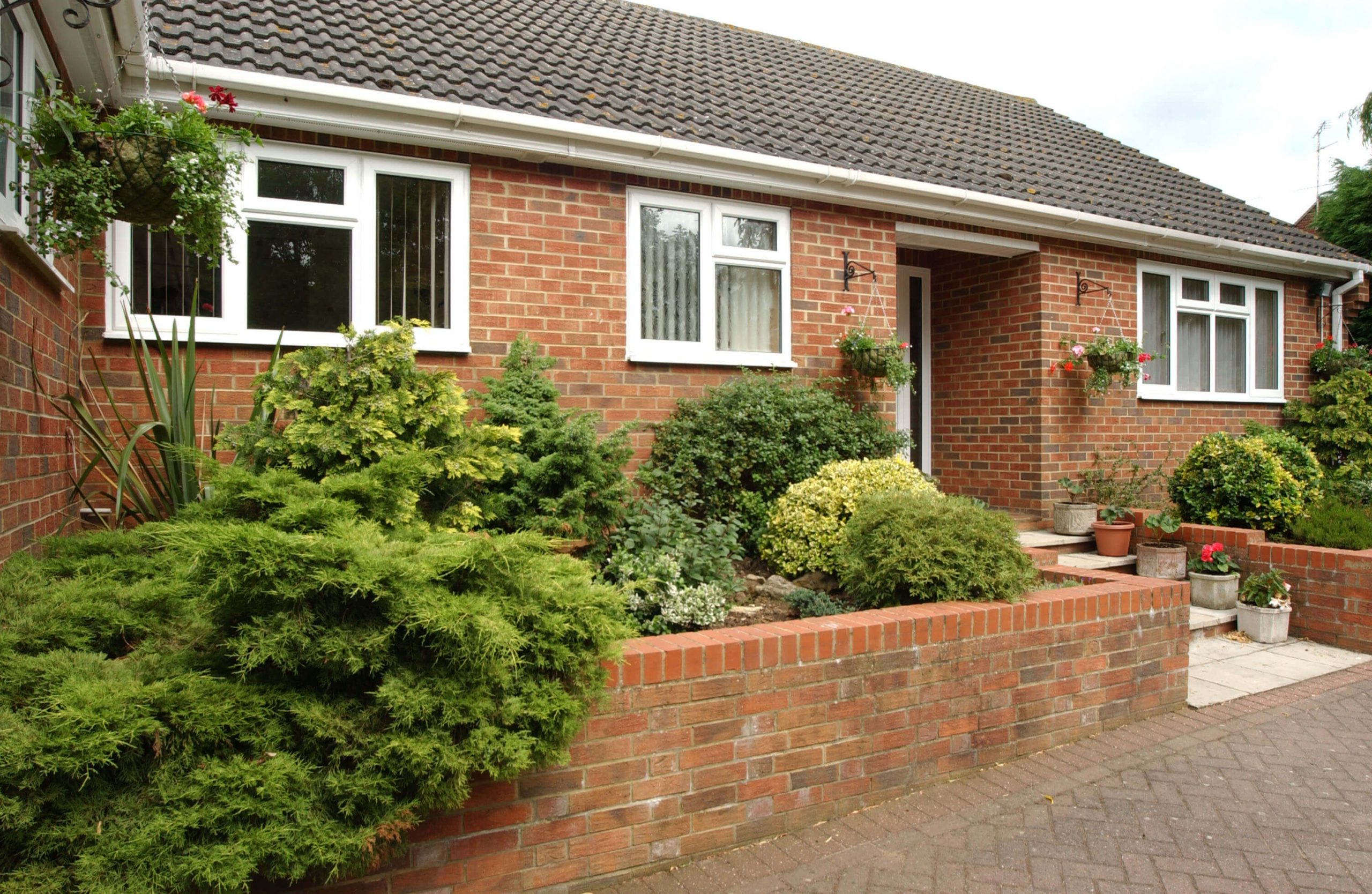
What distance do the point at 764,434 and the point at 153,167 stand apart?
13.5ft

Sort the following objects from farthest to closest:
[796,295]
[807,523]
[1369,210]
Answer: [1369,210]
[796,295]
[807,523]

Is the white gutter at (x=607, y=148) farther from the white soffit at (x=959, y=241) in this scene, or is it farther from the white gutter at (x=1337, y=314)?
the white gutter at (x=1337, y=314)

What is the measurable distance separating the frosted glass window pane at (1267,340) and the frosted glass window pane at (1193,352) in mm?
961

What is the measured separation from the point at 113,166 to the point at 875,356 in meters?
5.50

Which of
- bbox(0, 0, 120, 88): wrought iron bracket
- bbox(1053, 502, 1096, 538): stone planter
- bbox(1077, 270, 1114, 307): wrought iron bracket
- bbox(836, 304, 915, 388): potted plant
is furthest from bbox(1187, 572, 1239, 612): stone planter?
bbox(0, 0, 120, 88): wrought iron bracket

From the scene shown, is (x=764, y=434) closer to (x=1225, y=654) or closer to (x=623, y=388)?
(x=623, y=388)

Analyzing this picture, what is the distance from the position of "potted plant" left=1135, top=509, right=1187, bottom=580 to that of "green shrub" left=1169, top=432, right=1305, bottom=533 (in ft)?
1.77

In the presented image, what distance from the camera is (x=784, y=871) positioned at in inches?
126

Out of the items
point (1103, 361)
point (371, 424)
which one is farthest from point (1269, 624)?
point (371, 424)

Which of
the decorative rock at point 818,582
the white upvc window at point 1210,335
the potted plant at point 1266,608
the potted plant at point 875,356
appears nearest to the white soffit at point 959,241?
the potted plant at point 875,356

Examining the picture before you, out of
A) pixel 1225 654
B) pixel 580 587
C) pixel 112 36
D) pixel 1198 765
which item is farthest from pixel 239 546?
pixel 1225 654

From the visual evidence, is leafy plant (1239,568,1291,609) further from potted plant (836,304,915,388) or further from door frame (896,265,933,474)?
door frame (896,265,933,474)

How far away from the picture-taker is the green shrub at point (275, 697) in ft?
7.04

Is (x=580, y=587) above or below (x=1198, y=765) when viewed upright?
above
